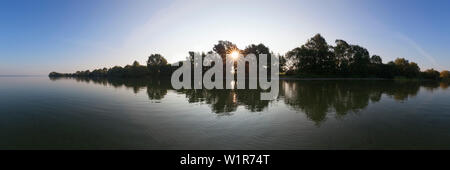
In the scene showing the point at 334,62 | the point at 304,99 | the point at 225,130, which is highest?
the point at 334,62

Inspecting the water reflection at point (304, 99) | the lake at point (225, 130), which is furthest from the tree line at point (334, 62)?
the lake at point (225, 130)

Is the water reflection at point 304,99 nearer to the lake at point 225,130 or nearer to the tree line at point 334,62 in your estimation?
the lake at point 225,130

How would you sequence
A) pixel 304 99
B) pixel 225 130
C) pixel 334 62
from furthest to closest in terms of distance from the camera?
pixel 334 62
pixel 304 99
pixel 225 130

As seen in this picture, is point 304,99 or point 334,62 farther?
point 334,62

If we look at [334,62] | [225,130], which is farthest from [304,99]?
[334,62]

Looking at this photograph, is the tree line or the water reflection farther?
the tree line

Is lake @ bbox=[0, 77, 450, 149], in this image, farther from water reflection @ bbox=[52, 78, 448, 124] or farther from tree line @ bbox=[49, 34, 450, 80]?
tree line @ bbox=[49, 34, 450, 80]

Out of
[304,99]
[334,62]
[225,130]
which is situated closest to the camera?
[225,130]

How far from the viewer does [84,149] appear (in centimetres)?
801

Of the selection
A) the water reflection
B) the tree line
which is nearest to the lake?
the water reflection

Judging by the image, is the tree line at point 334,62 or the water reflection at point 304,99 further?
the tree line at point 334,62

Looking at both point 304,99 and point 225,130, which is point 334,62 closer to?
point 304,99
